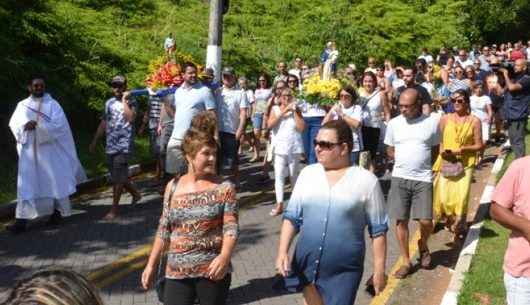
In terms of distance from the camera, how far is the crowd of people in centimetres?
436

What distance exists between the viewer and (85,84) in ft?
44.7

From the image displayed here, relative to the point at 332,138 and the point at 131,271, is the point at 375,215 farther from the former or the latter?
the point at 131,271

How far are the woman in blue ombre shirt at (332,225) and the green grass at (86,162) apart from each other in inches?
241

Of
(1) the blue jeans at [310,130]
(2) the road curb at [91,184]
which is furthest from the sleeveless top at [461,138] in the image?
(2) the road curb at [91,184]

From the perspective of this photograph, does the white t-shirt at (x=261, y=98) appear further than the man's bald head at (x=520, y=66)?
Yes

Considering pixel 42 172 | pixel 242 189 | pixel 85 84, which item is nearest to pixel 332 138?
pixel 42 172

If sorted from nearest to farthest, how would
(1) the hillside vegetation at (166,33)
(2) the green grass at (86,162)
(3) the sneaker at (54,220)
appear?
(3) the sneaker at (54,220) < (2) the green grass at (86,162) < (1) the hillside vegetation at (166,33)

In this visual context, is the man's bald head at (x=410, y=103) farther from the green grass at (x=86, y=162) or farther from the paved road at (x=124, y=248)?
the green grass at (x=86, y=162)

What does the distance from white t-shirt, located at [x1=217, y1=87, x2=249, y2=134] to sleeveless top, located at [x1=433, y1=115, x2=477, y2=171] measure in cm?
321

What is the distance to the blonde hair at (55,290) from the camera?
172cm

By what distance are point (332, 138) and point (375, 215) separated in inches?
21.6

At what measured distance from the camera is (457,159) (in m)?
7.64

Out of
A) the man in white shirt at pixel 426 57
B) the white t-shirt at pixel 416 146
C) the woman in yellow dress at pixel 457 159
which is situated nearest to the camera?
the white t-shirt at pixel 416 146

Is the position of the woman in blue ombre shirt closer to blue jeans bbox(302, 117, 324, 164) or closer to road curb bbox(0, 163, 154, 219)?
blue jeans bbox(302, 117, 324, 164)
